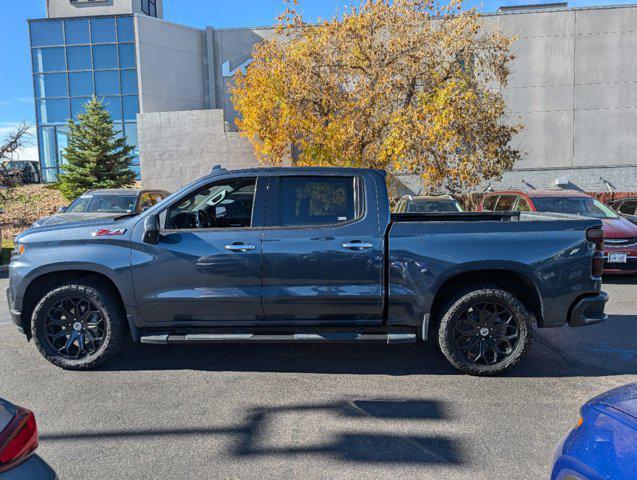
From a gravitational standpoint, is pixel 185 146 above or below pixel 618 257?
above

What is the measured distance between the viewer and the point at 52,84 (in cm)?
2695

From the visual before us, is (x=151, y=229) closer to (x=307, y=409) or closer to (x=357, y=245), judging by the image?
(x=357, y=245)

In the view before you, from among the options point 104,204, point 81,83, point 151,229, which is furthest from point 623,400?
point 81,83

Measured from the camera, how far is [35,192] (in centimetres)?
2534

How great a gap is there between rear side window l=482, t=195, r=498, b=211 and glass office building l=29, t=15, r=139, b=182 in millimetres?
20592

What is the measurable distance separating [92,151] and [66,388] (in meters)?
19.6

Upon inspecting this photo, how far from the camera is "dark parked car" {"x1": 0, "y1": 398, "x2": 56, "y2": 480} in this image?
1.91m

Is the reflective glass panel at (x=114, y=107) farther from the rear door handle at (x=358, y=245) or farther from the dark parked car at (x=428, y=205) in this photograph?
the rear door handle at (x=358, y=245)

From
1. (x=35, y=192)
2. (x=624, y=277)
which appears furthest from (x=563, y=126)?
(x=35, y=192)

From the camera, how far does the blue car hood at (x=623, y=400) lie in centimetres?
212

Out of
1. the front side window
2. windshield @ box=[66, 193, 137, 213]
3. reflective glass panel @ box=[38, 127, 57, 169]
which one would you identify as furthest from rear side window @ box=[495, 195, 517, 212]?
reflective glass panel @ box=[38, 127, 57, 169]

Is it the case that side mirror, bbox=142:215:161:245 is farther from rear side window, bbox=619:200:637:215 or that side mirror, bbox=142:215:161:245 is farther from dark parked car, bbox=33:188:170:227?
rear side window, bbox=619:200:637:215

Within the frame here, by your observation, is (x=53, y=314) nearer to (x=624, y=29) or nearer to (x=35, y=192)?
(x=35, y=192)

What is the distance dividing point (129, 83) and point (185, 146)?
679 centimetres
